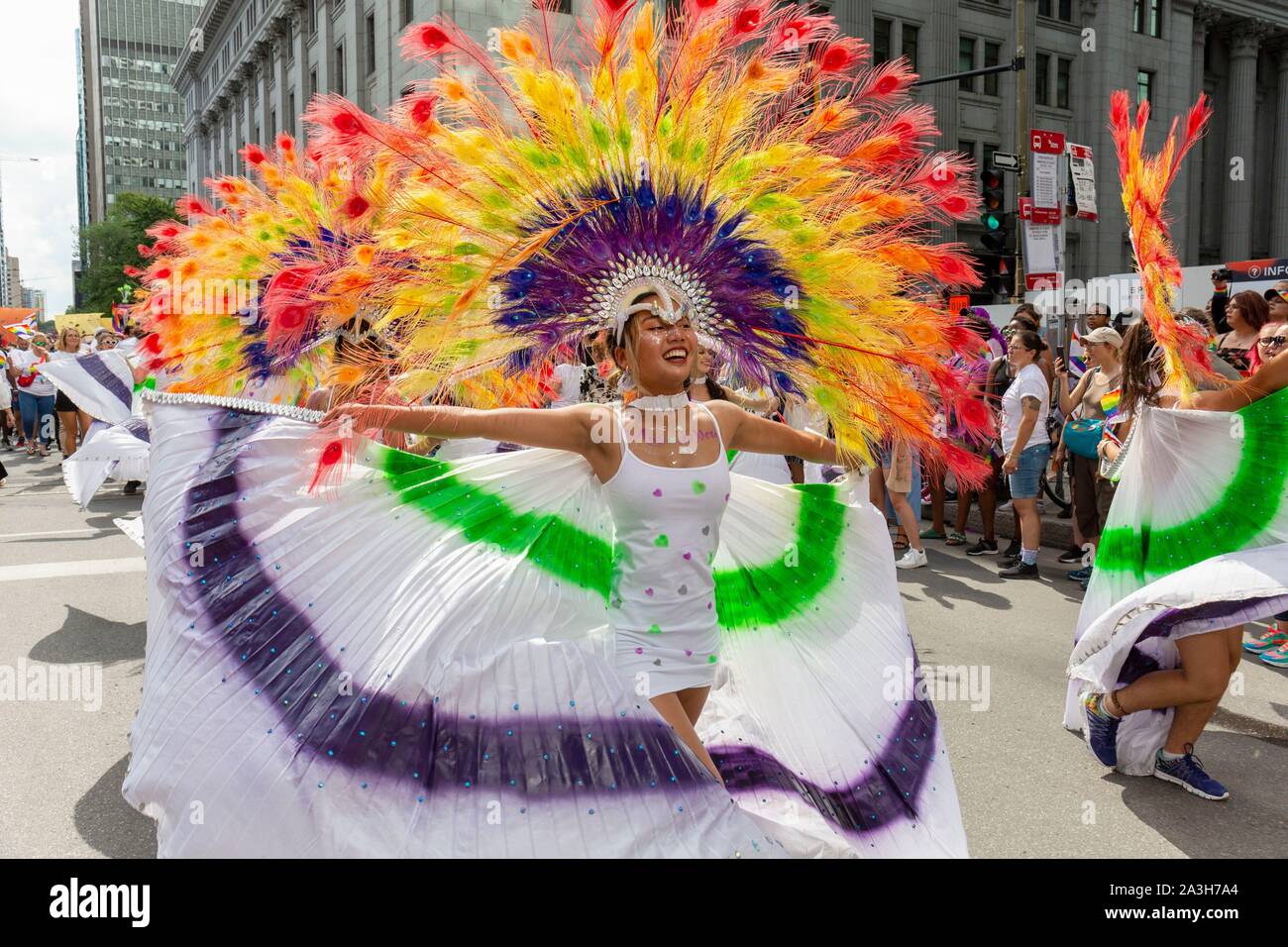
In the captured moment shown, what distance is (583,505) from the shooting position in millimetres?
3203

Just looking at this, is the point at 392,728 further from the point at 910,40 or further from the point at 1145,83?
the point at 1145,83

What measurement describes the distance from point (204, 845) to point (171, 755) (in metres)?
0.25

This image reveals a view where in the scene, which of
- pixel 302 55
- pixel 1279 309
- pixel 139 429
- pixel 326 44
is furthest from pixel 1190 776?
pixel 302 55

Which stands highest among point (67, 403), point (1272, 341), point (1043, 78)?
point (1043, 78)

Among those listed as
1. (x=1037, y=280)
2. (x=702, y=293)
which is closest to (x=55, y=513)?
(x=702, y=293)

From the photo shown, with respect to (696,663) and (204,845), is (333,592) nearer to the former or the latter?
(204,845)

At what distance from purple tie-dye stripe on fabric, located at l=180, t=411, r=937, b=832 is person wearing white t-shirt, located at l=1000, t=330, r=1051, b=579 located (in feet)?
16.5

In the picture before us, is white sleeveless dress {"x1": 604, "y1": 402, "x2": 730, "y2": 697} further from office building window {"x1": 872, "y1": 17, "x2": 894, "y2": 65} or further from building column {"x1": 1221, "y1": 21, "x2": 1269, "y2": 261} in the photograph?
building column {"x1": 1221, "y1": 21, "x2": 1269, "y2": 261}

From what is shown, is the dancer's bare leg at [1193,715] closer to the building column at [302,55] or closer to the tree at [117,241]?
the building column at [302,55]

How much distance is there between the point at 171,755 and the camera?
260cm

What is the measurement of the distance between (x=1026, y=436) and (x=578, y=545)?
17.2 feet

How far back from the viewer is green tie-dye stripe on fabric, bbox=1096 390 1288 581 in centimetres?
391

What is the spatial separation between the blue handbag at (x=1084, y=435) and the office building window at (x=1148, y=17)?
3752 centimetres

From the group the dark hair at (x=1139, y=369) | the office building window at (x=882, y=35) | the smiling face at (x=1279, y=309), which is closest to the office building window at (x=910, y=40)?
the office building window at (x=882, y=35)
